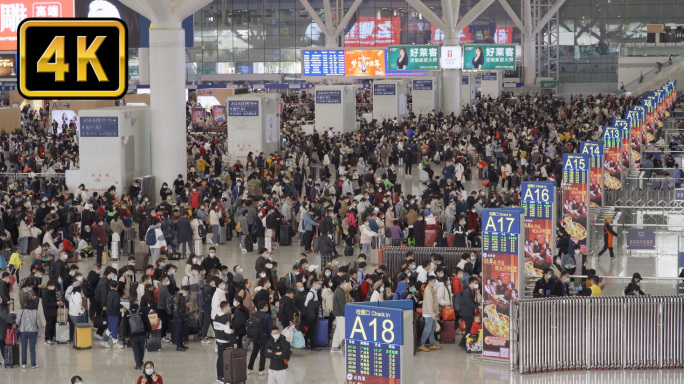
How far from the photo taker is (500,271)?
14.2 m

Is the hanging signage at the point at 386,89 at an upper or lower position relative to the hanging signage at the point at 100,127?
upper

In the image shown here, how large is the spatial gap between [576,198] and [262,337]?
10241 millimetres

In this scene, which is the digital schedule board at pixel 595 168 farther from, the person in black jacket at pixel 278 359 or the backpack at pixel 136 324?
the person in black jacket at pixel 278 359

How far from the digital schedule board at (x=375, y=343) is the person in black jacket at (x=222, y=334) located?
310 cm

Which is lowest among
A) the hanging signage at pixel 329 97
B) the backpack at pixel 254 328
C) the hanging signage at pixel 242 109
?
the backpack at pixel 254 328

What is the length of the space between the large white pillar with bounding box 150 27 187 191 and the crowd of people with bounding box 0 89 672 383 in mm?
499

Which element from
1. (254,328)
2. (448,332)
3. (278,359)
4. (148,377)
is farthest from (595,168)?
(148,377)

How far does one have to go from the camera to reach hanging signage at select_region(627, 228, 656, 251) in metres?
20.9

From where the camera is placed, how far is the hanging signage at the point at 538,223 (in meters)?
18.8

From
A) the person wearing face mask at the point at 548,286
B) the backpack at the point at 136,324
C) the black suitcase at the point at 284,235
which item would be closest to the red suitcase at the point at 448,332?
the person wearing face mask at the point at 548,286

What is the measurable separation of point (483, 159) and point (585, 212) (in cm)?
1269

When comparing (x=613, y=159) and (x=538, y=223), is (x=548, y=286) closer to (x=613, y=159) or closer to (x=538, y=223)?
(x=538, y=223)

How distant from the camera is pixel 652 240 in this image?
823 inches

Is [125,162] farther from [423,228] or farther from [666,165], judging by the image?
[666,165]
